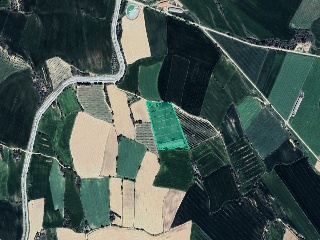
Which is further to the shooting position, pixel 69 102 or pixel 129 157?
pixel 69 102

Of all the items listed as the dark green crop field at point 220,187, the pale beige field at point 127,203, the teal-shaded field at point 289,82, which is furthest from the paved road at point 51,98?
the teal-shaded field at point 289,82

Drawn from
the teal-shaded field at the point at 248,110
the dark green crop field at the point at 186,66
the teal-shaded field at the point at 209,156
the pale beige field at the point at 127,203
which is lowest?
the pale beige field at the point at 127,203

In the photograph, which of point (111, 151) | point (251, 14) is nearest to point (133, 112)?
point (111, 151)

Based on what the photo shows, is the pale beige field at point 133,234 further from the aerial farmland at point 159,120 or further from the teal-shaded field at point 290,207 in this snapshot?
the teal-shaded field at point 290,207

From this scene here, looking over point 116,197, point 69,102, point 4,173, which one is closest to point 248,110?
point 116,197

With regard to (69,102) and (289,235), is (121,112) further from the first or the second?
(289,235)

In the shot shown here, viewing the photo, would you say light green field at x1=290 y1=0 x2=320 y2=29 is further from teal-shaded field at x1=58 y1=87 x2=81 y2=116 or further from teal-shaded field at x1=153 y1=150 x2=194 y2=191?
teal-shaded field at x1=58 y1=87 x2=81 y2=116
